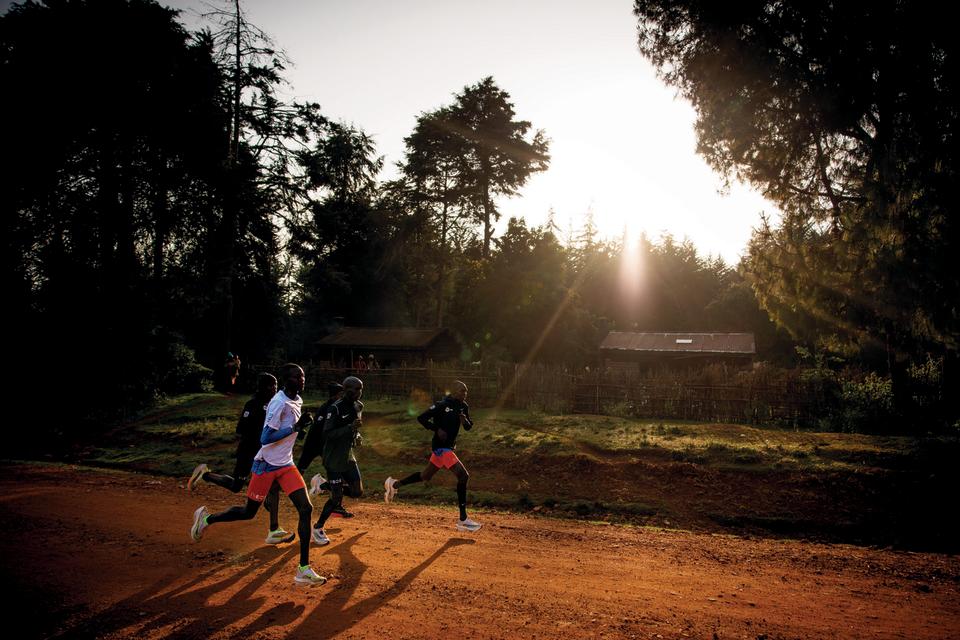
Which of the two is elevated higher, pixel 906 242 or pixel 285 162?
pixel 285 162

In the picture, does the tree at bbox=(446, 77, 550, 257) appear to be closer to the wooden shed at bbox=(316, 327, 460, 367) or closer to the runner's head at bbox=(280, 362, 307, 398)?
the wooden shed at bbox=(316, 327, 460, 367)

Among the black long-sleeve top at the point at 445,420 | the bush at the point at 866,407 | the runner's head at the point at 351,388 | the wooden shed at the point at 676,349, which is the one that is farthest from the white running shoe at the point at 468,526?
the wooden shed at the point at 676,349

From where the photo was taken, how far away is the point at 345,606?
5.42 m

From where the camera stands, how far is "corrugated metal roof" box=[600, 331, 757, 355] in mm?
34219

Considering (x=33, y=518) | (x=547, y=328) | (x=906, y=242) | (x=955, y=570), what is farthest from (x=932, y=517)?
(x=547, y=328)

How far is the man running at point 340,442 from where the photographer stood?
7.39m

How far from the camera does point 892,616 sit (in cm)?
550

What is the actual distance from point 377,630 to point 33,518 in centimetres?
756

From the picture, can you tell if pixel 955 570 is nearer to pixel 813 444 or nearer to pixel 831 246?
pixel 813 444

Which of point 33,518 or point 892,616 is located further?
point 33,518

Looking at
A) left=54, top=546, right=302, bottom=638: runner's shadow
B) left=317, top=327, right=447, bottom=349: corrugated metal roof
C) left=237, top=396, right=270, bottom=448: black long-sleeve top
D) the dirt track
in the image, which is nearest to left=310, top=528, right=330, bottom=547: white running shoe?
the dirt track

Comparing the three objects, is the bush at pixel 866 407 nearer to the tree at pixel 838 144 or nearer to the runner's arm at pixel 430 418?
the tree at pixel 838 144

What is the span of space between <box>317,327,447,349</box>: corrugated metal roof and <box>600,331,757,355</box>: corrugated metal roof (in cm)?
1241

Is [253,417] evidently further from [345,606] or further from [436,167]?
[436,167]
